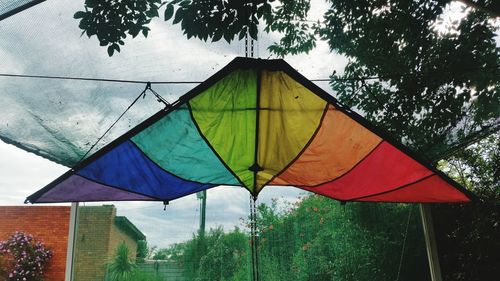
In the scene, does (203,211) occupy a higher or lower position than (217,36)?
lower

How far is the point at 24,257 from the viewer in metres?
5.37

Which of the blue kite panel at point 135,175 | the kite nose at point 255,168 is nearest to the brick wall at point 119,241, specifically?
the blue kite panel at point 135,175

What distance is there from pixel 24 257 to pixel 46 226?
0.59 metres

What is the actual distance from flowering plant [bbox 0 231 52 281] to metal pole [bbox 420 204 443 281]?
4751 mm


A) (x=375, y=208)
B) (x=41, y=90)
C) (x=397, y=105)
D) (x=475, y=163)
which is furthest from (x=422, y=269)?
(x=41, y=90)

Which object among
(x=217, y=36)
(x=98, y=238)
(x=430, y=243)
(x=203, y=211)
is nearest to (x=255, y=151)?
(x=217, y=36)

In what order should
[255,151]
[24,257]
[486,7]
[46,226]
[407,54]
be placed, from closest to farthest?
[486,7]
[255,151]
[407,54]
[24,257]
[46,226]

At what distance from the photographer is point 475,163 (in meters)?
4.70

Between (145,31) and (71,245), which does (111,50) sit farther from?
(71,245)

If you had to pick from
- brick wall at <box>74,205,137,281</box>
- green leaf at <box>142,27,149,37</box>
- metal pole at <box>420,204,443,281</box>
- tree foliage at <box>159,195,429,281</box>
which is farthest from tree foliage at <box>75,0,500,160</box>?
brick wall at <box>74,205,137,281</box>

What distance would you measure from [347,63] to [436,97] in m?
0.71

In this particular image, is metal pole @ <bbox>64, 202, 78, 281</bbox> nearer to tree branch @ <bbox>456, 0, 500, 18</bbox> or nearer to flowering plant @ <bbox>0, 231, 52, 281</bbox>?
flowering plant @ <bbox>0, 231, 52, 281</bbox>

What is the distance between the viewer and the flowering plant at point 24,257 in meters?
5.38

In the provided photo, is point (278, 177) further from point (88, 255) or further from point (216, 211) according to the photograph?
point (88, 255)
